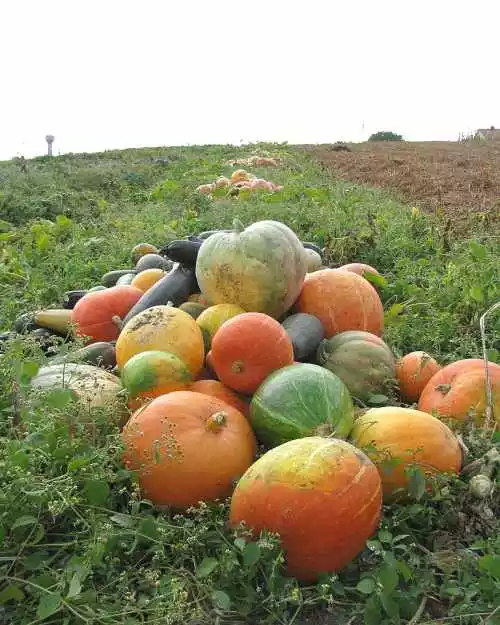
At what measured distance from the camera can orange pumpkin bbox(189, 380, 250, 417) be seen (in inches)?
99.9

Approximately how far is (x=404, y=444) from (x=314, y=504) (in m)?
0.49

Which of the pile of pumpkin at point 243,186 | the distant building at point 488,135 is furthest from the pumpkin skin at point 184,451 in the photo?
the distant building at point 488,135

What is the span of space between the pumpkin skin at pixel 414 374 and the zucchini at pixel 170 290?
1.16 metres

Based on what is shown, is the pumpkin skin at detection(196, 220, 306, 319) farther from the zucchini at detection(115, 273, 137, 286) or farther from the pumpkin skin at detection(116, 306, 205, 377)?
the zucchini at detection(115, 273, 137, 286)

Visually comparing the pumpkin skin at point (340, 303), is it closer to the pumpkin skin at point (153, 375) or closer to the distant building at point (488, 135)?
the pumpkin skin at point (153, 375)

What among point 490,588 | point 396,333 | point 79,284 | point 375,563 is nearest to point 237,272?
point 396,333

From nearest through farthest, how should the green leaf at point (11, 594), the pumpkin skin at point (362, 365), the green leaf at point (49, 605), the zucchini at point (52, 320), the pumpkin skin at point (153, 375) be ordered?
the green leaf at point (49, 605), the green leaf at point (11, 594), the pumpkin skin at point (153, 375), the pumpkin skin at point (362, 365), the zucchini at point (52, 320)

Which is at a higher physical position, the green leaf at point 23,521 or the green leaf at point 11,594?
the green leaf at point 23,521

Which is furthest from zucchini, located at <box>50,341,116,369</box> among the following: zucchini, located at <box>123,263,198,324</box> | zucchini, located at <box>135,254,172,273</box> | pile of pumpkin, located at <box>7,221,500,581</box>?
zucchini, located at <box>135,254,172,273</box>

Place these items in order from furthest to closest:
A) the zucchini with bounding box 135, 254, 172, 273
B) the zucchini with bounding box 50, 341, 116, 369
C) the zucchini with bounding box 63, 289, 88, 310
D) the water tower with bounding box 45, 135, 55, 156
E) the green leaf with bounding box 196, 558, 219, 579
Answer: the water tower with bounding box 45, 135, 55, 156 → the zucchini with bounding box 135, 254, 172, 273 → the zucchini with bounding box 63, 289, 88, 310 → the zucchini with bounding box 50, 341, 116, 369 → the green leaf with bounding box 196, 558, 219, 579

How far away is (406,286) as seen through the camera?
466 cm

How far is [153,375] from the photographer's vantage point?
246 cm

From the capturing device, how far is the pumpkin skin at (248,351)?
2.48 meters

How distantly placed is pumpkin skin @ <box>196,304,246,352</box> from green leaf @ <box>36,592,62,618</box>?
143 cm
